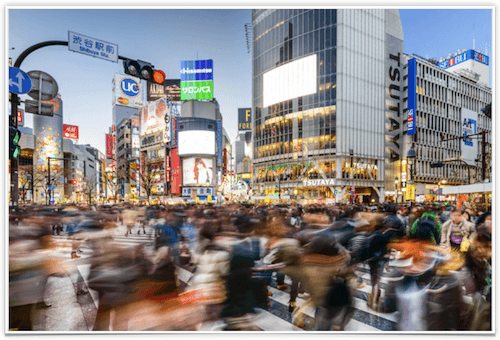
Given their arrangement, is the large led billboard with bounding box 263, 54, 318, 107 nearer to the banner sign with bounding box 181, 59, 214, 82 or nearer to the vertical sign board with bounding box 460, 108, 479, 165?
the banner sign with bounding box 181, 59, 214, 82

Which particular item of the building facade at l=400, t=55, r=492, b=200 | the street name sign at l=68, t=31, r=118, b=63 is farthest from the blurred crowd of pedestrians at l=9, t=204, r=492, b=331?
the building facade at l=400, t=55, r=492, b=200

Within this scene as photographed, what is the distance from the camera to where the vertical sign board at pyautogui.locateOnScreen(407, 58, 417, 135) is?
201 feet

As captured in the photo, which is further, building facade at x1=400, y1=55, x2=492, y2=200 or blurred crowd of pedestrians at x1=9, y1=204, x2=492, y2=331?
building facade at x1=400, y1=55, x2=492, y2=200

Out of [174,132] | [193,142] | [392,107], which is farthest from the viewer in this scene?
[174,132]

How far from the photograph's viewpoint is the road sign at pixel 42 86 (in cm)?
715

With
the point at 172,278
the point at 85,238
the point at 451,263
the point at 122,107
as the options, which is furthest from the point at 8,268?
the point at 122,107

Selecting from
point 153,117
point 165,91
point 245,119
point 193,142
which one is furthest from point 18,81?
point 165,91

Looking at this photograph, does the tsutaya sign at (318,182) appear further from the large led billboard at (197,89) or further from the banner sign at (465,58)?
the banner sign at (465,58)

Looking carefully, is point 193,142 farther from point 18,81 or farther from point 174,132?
point 18,81

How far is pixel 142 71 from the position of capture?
788 centimetres

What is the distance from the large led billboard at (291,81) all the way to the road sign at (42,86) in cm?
5421

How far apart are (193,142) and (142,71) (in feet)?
197

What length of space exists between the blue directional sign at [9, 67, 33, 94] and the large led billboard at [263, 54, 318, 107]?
182ft

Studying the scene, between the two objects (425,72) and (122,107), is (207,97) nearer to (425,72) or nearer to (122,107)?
(425,72)
